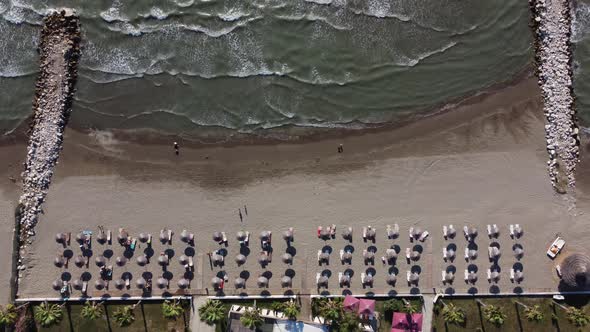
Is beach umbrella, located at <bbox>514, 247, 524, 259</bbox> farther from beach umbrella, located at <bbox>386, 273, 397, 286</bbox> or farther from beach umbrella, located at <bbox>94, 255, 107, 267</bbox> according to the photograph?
beach umbrella, located at <bbox>94, 255, 107, 267</bbox>

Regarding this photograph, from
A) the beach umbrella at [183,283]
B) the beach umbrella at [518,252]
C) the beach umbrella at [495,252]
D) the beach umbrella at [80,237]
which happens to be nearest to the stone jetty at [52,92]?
the beach umbrella at [80,237]

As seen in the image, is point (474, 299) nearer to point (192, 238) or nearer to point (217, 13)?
point (192, 238)

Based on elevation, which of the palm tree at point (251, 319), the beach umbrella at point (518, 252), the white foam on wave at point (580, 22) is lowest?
the palm tree at point (251, 319)

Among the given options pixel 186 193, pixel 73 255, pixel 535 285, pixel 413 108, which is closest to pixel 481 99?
pixel 413 108

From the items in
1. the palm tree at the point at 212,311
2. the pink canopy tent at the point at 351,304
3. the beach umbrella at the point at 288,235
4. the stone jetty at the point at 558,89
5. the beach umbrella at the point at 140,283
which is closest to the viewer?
the palm tree at the point at 212,311

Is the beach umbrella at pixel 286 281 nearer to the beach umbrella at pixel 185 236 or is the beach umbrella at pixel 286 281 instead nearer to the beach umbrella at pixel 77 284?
the beach umbrella at pixel 185 236

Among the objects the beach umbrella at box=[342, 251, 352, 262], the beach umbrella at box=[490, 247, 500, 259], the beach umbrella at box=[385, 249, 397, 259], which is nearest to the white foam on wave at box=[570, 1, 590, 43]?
the beach umbrella at box=[490, 247, 500, 259]
